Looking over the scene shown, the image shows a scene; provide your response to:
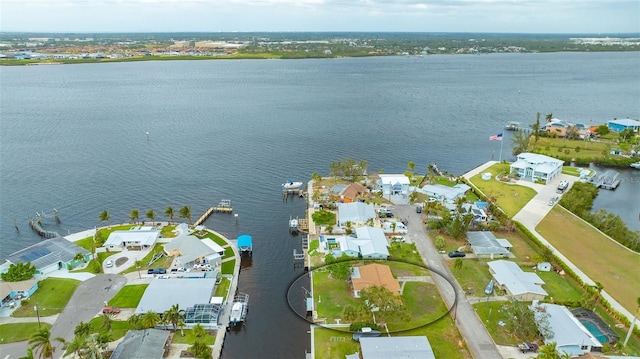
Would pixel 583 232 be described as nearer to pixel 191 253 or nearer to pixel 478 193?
pixel 478 193

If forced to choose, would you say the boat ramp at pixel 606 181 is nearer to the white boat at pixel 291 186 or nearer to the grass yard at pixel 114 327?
the white boat at pixel 291 186

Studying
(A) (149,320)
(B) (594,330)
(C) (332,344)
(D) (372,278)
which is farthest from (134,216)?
(B) (594,330)

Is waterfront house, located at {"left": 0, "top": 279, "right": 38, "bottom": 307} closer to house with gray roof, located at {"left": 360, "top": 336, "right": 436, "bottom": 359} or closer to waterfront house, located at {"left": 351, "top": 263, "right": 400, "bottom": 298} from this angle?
waterfront house, located at {"left": 351, "top": 263, "right": 400, "bottom": 298}

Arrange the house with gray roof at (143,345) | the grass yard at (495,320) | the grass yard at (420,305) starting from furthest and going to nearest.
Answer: the grass yard at (420,305)
the grass yard at (495,320)
the house with gray roof at (143,345)

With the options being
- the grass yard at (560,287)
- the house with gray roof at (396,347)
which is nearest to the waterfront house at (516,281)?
the grass yard at (560,287)

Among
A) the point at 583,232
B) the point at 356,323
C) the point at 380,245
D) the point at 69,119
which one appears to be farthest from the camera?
the point at 69,119

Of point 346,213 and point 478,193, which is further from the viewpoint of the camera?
point 478,193

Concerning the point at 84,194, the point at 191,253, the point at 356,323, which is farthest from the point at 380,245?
the point at 84,194
